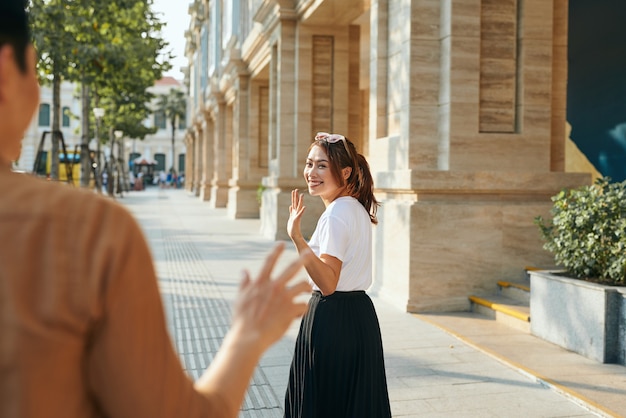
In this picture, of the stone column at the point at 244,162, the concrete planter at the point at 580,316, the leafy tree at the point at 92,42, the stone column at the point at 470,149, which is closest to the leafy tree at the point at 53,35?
the leafy tree at the point at 92,42

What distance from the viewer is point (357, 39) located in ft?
51.7

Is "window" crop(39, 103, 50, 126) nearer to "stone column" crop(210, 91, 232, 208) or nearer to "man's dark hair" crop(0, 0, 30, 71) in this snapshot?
"stone column" crop(210, 91, 232, 208)

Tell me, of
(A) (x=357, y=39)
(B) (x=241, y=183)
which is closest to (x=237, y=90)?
(B) (x=241, y=183)

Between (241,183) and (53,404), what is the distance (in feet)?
71.7

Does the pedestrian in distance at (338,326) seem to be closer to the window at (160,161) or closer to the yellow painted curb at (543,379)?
the yellow painted curb at (543,379)

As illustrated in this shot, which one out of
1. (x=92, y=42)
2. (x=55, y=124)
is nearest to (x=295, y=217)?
(x=55, y=124)

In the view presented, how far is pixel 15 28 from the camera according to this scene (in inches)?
36.6

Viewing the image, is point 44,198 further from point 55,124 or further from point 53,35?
point 55,124

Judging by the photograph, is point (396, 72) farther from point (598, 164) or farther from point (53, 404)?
point (53, 404)

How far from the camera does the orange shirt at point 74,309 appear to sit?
0.86 m

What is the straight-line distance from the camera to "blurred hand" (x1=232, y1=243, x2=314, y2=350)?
1213mm

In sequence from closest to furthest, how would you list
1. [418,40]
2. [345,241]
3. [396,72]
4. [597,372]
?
1. [345,241]
2. [597,372]
3. [418,40]
4. [396,72]

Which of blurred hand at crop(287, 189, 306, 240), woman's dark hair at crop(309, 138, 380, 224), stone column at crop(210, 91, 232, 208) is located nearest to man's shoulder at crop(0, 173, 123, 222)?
blurred hand at crop(287, 189, 306, 240)

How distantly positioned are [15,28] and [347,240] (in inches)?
94.1
